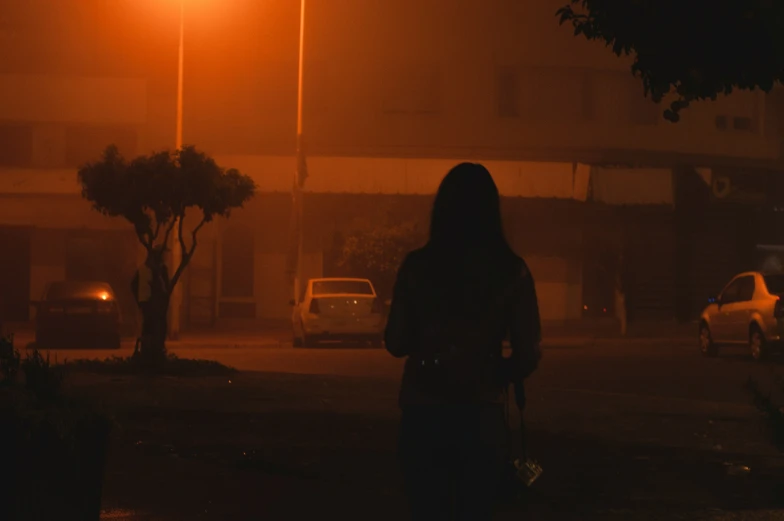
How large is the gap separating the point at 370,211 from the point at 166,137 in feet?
21.2

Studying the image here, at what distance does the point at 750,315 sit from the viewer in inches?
886

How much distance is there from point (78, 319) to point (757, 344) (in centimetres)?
1382

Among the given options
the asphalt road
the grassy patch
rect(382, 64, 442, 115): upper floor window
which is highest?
rect(382, 64, 442, 115): upper floor window

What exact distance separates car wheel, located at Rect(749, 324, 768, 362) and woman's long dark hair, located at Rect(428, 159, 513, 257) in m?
18.5

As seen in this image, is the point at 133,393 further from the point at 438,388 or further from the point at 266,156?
the point at 266,156

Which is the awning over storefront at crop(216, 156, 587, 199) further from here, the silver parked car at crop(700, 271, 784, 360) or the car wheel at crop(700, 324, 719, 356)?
the silver parked car at crop(700, 271, 784, 360)

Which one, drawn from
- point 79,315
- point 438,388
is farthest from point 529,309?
point 79,315

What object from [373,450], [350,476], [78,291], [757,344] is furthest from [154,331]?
[757,344]

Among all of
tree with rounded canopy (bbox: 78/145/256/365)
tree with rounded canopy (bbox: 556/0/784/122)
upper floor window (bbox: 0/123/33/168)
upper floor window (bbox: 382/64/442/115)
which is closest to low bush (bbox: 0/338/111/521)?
tree with rounded canopy (bbox: 556/0/784/122)

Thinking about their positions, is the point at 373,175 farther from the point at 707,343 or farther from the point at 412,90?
the point at 707,343

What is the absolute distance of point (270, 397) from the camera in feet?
45.3

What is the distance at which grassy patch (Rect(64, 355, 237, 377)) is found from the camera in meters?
17.0

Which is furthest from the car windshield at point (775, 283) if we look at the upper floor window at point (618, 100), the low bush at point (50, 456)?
the low bush at point (50, 456)

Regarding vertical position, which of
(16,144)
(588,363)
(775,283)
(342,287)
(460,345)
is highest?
(16,144)
